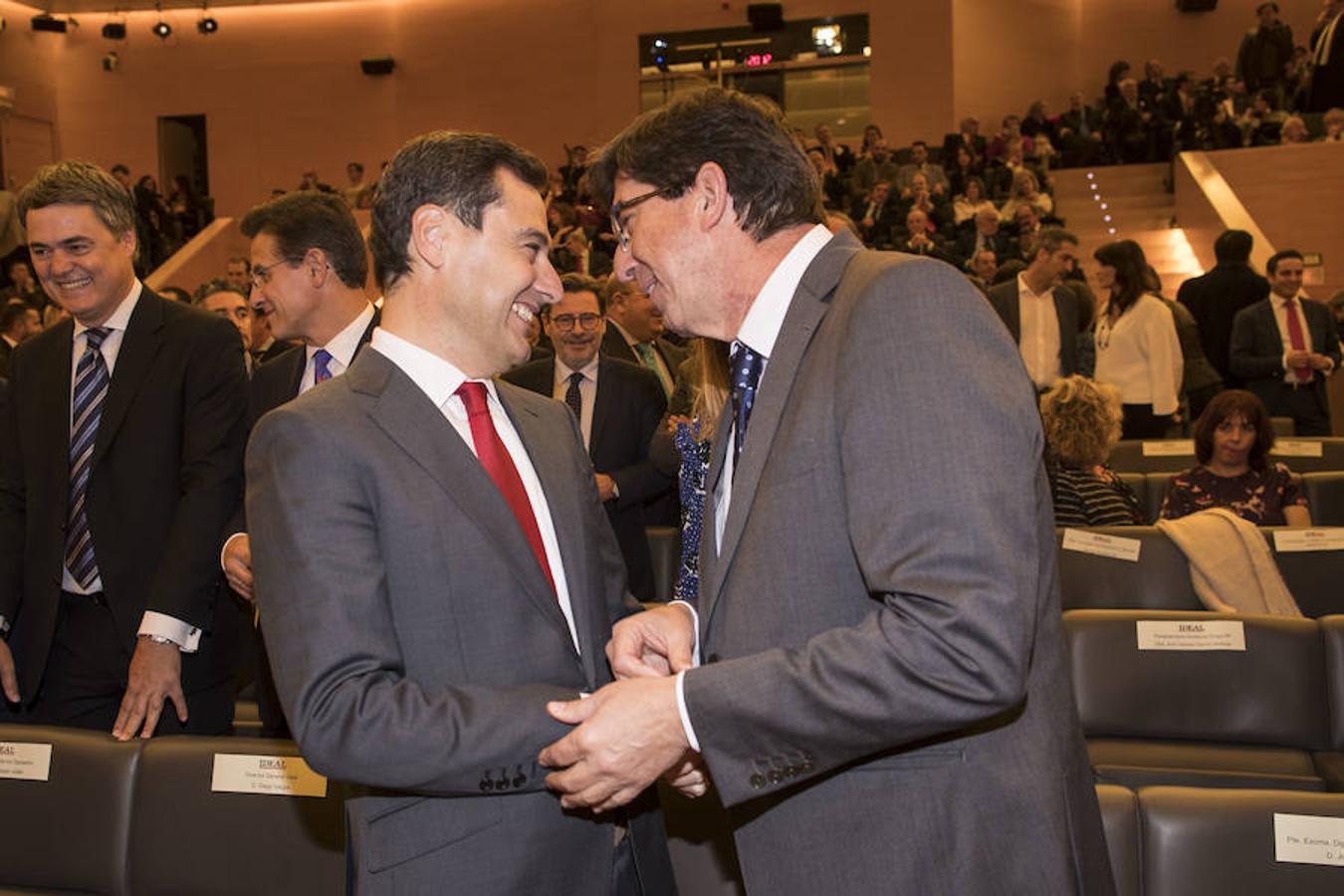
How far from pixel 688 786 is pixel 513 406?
61 cm

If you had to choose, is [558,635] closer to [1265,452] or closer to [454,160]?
[454,160]

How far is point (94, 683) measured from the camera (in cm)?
269

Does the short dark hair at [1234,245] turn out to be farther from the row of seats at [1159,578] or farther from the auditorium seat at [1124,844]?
the auditorium seat at [1124,844]

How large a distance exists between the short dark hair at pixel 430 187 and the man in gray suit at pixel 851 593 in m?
0.23

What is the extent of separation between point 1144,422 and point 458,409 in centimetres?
605

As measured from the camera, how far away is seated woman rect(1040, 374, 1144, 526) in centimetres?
453

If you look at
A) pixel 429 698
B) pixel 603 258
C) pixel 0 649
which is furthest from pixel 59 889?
pixel 603 258

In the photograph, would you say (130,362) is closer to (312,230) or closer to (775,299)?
(312,230)

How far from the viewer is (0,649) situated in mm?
2676

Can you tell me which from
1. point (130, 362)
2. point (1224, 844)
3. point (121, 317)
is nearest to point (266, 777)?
point (130, 362)

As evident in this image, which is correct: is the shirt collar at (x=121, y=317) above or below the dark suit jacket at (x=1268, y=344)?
above

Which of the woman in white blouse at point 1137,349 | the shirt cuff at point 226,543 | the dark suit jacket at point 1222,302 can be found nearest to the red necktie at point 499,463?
the shirt cuff at point 226,543

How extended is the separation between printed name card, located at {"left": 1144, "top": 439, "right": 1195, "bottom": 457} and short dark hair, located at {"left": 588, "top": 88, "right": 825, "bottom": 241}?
5.01m

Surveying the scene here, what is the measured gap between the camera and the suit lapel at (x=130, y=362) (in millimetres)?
2586
